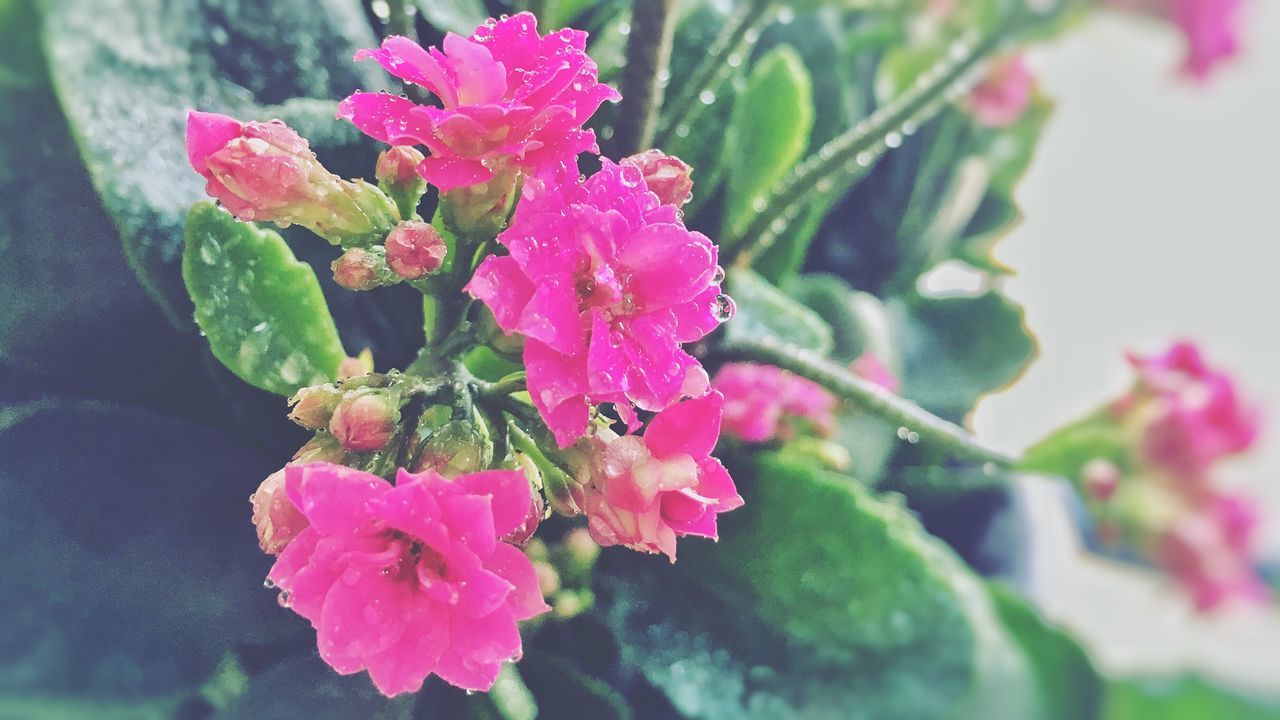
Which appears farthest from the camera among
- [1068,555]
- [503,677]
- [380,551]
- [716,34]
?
[1068,555]

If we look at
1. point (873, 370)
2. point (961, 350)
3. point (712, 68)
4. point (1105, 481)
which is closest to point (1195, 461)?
point (1105, 481)

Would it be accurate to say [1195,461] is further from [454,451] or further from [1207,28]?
[454,451]

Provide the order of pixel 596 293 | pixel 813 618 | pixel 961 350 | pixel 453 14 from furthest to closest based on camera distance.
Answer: pixel 961 350, pixel 453 14, pixel 813 618, pixel 596 293

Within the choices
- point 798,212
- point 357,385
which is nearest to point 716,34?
point 798,212

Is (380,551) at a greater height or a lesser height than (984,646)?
lesser

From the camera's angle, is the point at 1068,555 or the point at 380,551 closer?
the point at 380,551

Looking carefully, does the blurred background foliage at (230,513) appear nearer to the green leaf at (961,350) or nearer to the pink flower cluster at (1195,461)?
the green leaf at (961,350)

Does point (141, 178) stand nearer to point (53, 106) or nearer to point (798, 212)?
point (53, 106)
